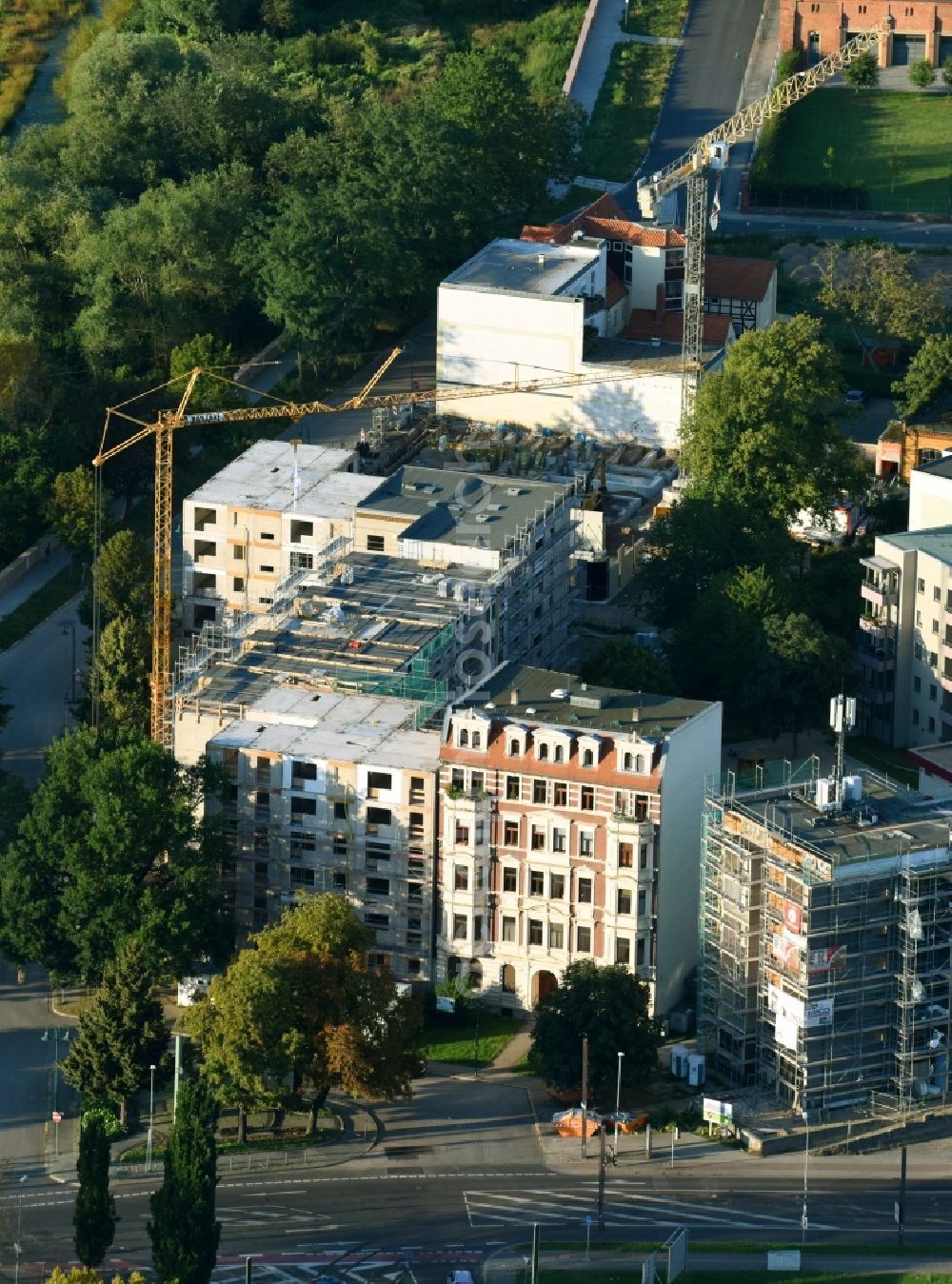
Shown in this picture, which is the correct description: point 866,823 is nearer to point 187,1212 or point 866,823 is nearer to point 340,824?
point 340,824

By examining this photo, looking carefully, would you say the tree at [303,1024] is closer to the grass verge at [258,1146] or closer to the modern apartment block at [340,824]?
the grass verge at [258,1146]

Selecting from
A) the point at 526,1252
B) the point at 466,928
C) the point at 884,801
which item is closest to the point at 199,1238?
the point at 526,1252

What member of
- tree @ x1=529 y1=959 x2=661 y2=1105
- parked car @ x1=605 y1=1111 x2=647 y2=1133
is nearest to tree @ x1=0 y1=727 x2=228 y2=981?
tree @ x1=529 y1=959 x2=661 y2=1105

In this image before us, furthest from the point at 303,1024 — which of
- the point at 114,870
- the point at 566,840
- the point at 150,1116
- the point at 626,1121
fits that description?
the point at 566,840

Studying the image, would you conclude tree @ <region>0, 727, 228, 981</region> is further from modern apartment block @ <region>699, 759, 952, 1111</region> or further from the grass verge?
modern apartment block @ <region>699, 759, 952, 1111</region>

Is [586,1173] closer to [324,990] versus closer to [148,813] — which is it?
[324,990]

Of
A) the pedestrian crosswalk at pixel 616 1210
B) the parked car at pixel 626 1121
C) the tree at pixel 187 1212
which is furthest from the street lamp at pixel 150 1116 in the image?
the parked car at pixel 626 1121
